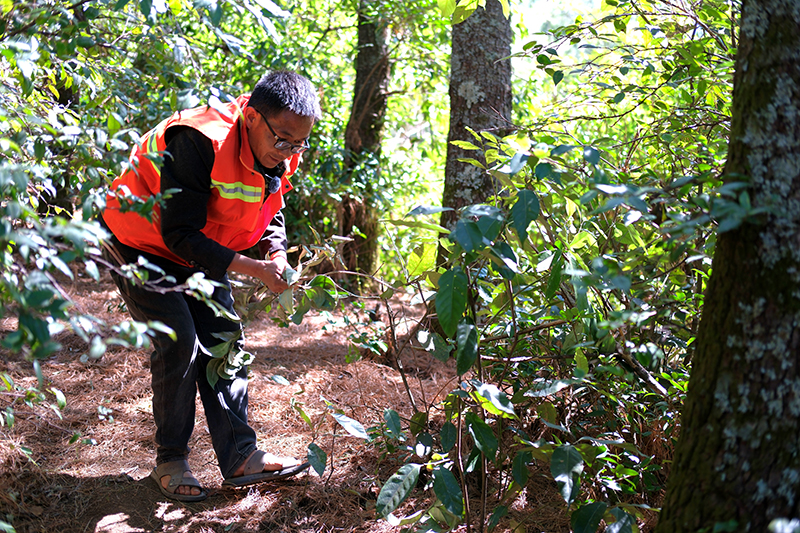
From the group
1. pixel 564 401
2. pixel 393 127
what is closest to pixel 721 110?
pixel 564 401

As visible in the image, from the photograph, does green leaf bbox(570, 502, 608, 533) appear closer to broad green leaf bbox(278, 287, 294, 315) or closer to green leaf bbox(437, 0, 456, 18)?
broad green leaf bbox(278, 287, 294, 315)

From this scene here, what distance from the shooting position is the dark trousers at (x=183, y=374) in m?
2.34

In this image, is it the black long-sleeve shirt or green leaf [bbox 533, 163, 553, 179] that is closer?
green leaf [bbox 533, 163, 553, 179]

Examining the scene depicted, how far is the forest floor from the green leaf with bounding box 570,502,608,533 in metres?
0.38

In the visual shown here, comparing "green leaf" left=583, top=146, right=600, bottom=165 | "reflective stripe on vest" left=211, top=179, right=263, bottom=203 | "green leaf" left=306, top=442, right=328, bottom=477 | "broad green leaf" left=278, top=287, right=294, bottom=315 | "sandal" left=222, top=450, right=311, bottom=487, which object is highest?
"green leaf" left=583, top=146, right=600, bottom=165

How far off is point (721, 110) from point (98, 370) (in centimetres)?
353

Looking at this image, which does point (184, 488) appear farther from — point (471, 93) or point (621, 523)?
point (471, 93)

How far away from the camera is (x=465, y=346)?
5.49 feet

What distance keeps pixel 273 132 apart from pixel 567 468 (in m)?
1.51

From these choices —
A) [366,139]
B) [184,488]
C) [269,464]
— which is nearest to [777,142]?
[269,464]

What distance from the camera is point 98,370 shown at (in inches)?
144

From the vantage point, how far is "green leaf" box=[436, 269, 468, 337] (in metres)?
1.58

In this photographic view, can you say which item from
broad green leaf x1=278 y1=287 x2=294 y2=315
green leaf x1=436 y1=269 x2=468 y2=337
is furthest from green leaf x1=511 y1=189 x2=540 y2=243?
broad green leaf x1=278 y1=287 x2=294 y2=315

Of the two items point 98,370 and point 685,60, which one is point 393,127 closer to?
point 98,370
